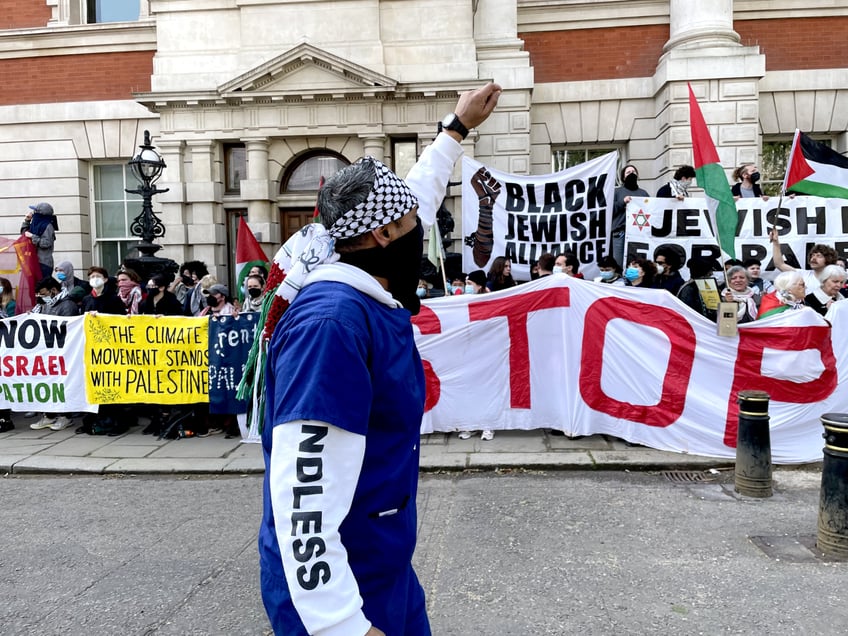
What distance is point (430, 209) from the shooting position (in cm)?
249

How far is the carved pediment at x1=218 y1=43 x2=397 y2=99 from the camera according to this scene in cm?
1285

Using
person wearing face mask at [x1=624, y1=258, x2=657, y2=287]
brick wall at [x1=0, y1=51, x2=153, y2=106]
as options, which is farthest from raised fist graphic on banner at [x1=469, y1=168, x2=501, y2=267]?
brick wall at [x1=0, y1=51, x2=153, y2=106]

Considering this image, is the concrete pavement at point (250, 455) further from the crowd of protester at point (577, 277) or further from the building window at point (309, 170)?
the building window at point (309, 170)

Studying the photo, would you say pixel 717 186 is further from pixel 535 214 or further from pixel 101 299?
pixel 101 299

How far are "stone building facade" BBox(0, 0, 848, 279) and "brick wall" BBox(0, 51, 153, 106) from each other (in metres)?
0.05

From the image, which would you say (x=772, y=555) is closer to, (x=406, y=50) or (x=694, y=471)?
(x=694, y=471)

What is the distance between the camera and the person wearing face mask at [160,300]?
9.05 m

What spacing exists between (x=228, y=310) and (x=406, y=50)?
23.1 ft

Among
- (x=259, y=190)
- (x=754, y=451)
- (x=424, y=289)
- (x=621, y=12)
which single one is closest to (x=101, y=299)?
(x=424, y=289)

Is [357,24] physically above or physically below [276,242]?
above

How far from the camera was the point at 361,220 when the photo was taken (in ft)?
6.03

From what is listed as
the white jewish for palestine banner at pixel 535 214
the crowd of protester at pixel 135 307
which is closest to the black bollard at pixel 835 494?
the white jewish for palestine banner at pixel 535 214

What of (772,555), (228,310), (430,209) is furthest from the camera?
(228,310)

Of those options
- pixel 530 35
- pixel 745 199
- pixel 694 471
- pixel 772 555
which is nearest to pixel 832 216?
pixel 745 199
